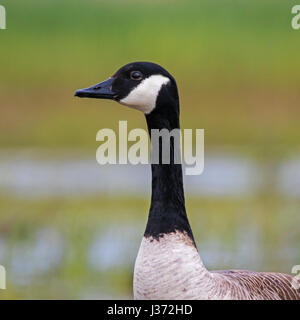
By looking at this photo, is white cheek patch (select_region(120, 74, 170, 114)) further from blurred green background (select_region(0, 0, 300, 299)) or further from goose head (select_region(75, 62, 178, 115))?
blurred green background (select_region(0, 0, 300, 299))

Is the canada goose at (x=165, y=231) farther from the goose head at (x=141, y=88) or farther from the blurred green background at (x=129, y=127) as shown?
the blurred green background at (x=129, y=127)

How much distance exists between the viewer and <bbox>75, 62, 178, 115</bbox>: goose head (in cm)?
373

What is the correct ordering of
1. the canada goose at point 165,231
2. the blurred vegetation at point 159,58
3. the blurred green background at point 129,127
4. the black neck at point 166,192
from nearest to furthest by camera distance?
1. the canada goose at point 165,231
2. the black neck at point 166,192
3. the blurred green background at point 129,127
4. the blurred vegetation at point 159,58

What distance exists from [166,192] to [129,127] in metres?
5.64

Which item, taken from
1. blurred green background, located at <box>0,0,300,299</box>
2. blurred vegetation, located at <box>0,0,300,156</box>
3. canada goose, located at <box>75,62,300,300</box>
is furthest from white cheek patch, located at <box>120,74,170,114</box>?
blurred vegetation, located at <box>0,0,300,156</box>

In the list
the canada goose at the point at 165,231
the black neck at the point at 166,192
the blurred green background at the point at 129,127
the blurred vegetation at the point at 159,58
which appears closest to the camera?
the canada goose at the point at 165,231

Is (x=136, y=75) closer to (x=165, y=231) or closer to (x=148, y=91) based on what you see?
(x=148, y=91)

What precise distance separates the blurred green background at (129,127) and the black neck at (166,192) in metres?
1.40

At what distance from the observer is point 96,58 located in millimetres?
11102

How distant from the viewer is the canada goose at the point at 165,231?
3639mm

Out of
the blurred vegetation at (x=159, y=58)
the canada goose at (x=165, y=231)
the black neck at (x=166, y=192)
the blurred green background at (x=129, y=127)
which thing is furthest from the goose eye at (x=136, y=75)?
the blurred vegetation at (x=159, y=58)

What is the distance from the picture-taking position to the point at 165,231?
374 centimetres

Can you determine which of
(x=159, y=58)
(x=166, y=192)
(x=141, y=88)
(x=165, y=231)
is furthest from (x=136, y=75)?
(x=159, y=58)
